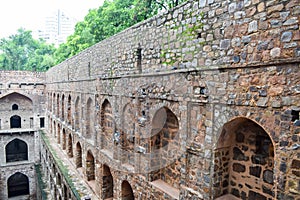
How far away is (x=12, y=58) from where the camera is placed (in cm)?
3344

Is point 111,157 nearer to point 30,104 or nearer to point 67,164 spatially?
point 67,164

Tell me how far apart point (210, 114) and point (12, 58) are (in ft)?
116

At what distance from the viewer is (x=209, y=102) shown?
158 inches

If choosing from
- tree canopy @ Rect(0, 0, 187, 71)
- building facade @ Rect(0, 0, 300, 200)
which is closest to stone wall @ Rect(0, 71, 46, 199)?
tree canopy @ Rect(0, 0, 187, 71)

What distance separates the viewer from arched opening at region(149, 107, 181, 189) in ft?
17.6

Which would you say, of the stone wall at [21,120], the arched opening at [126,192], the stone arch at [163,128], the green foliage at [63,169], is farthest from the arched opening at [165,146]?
the stone wall at [21,120]

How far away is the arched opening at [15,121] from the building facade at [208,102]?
17494 millimetres

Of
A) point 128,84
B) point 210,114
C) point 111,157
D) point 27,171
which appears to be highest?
point 128,84

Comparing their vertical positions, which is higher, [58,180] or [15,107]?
[15,107]

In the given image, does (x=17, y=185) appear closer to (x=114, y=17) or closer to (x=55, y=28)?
(x=114, y=17)

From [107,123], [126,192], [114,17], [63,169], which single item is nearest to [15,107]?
[114,17]

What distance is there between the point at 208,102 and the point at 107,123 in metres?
5.11

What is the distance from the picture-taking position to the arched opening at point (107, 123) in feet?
26.9

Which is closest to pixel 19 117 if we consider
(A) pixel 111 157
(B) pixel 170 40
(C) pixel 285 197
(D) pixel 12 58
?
(D) pixel 12 58
